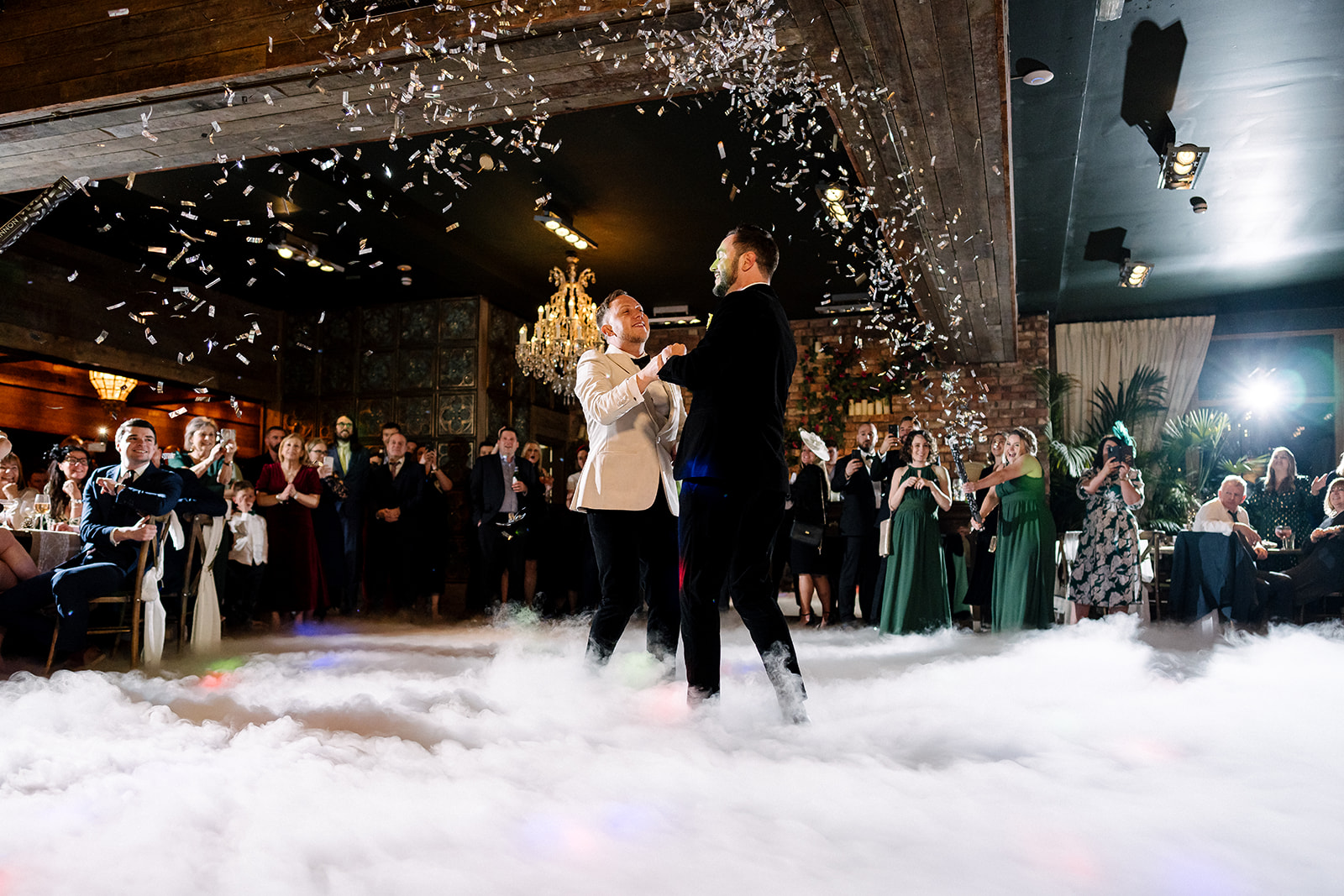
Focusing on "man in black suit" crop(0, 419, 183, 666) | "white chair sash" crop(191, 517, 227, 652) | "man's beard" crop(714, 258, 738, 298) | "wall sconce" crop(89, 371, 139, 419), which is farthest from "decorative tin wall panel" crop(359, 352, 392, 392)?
"man's beard" crop(714, 258, 738, 298)

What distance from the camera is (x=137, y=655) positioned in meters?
3.92

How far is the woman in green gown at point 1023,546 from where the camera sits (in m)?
5.26

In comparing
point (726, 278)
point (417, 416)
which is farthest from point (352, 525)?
point (726, 278)

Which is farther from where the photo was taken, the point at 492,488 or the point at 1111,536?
the point at 492,488

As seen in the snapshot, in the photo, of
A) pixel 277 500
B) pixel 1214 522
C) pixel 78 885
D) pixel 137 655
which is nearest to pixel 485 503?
pixel 277 500

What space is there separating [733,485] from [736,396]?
245mm

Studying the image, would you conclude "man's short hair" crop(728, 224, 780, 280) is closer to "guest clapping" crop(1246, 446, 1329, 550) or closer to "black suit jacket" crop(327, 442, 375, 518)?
"black suit jacket" crop(327, 442, 375, 518)

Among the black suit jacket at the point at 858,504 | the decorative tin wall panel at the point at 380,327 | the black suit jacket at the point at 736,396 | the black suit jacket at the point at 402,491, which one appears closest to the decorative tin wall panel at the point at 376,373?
the decorative tin wall panel at the point at 380,327

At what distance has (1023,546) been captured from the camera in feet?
17.4

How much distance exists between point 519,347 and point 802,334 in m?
4.01

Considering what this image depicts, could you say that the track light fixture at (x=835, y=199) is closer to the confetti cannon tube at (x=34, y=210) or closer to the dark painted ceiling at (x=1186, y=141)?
the dark painted ceiling at (x=1186, y=141)

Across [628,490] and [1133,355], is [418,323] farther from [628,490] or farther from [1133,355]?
[1133,355]

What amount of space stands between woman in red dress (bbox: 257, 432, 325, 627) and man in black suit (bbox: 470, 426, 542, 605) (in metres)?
1.24

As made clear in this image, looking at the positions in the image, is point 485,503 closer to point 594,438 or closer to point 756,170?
point 756,170
